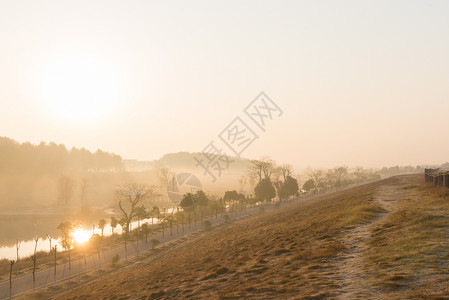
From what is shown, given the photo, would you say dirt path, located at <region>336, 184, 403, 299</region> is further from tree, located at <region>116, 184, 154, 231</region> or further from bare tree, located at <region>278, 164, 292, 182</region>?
bare tree, located at <region>278, 164, 292, 182</region>

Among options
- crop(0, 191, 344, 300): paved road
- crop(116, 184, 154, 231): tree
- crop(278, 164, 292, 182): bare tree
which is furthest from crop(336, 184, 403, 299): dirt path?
crop(278, 164, 292, 182): bare tree

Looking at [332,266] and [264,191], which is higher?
[264,191]

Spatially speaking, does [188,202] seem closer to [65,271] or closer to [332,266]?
[65,271]

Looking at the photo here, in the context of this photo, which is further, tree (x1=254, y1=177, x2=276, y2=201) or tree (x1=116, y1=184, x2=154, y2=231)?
tree (x1=254, y1=177, x2=276, y2=201)

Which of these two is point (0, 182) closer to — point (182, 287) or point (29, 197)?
point (29, 197)

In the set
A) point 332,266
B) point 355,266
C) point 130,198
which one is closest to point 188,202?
point 130,198

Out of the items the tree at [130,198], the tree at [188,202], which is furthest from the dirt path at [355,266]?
the tree at [188,202]

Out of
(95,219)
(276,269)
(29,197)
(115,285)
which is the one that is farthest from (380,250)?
A: (29,197)

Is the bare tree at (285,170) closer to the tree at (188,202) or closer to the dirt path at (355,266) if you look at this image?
the tree at (188,202)

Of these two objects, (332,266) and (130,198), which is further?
(130,198)

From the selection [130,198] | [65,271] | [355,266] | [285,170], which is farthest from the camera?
[285,170]

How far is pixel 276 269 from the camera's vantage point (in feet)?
60.2

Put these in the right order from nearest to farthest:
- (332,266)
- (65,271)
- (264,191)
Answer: (332,266), (65,271), (264,191)

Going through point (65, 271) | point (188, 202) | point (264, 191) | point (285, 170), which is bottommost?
point (65, 271)
